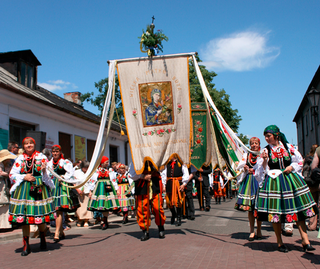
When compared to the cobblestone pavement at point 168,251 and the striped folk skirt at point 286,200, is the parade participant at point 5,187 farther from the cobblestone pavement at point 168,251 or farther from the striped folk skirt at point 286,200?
the striped folk skirt at point 286,200

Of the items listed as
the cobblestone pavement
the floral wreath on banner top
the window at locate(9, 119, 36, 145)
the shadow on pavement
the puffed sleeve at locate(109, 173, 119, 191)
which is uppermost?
the floral wreath on banner top

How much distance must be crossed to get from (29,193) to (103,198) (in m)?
3.08

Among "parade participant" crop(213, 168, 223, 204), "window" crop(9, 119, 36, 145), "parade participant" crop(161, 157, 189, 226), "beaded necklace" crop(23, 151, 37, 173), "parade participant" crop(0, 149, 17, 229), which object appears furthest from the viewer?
"parade participant" crop(213, 168, 223, 204)

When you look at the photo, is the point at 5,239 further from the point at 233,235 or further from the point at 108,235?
the point at 233,235

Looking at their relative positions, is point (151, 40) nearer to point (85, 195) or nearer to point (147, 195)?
point (147, 195)

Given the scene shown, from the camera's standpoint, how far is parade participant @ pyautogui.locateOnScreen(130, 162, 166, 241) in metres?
6.84

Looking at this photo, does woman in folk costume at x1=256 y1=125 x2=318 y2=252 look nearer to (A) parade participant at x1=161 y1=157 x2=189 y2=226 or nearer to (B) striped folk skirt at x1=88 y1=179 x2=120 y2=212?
(A) parade participant at x1=161 y1=157 x2=189 y2=226

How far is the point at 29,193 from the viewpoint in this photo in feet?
19.2

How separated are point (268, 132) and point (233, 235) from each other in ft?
8.71

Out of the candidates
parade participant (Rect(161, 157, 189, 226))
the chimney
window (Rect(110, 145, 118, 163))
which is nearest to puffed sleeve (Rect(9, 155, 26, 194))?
parade participant (Rect(161, 157, 189, 226))

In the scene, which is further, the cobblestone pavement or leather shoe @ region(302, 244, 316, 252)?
leather shoe @ region(302, 244, 316, 252)

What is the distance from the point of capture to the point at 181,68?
6.97m

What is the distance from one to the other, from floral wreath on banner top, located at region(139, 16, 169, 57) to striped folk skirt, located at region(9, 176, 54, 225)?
338 centimetres

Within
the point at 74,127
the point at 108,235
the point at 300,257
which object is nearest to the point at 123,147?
the point at 74,127
